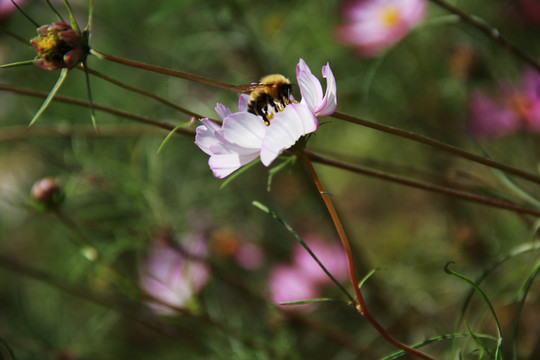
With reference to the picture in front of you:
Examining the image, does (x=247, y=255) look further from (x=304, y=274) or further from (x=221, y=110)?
(x=221, y=110)

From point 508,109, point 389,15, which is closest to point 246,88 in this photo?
point 508,109

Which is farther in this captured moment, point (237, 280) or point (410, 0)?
point (410, 0)

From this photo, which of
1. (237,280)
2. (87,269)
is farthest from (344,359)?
(87,269)

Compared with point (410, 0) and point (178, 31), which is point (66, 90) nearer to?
point (178, 31)

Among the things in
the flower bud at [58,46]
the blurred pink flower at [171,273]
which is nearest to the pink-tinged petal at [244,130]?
the flower bud at [58,46]

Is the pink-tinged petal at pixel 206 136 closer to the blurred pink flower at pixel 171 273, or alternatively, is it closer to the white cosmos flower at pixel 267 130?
the white cosmos flower at pixel 267 130

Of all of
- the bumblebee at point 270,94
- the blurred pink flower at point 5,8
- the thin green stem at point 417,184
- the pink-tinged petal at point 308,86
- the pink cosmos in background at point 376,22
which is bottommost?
the thin green stem at point 417,184
